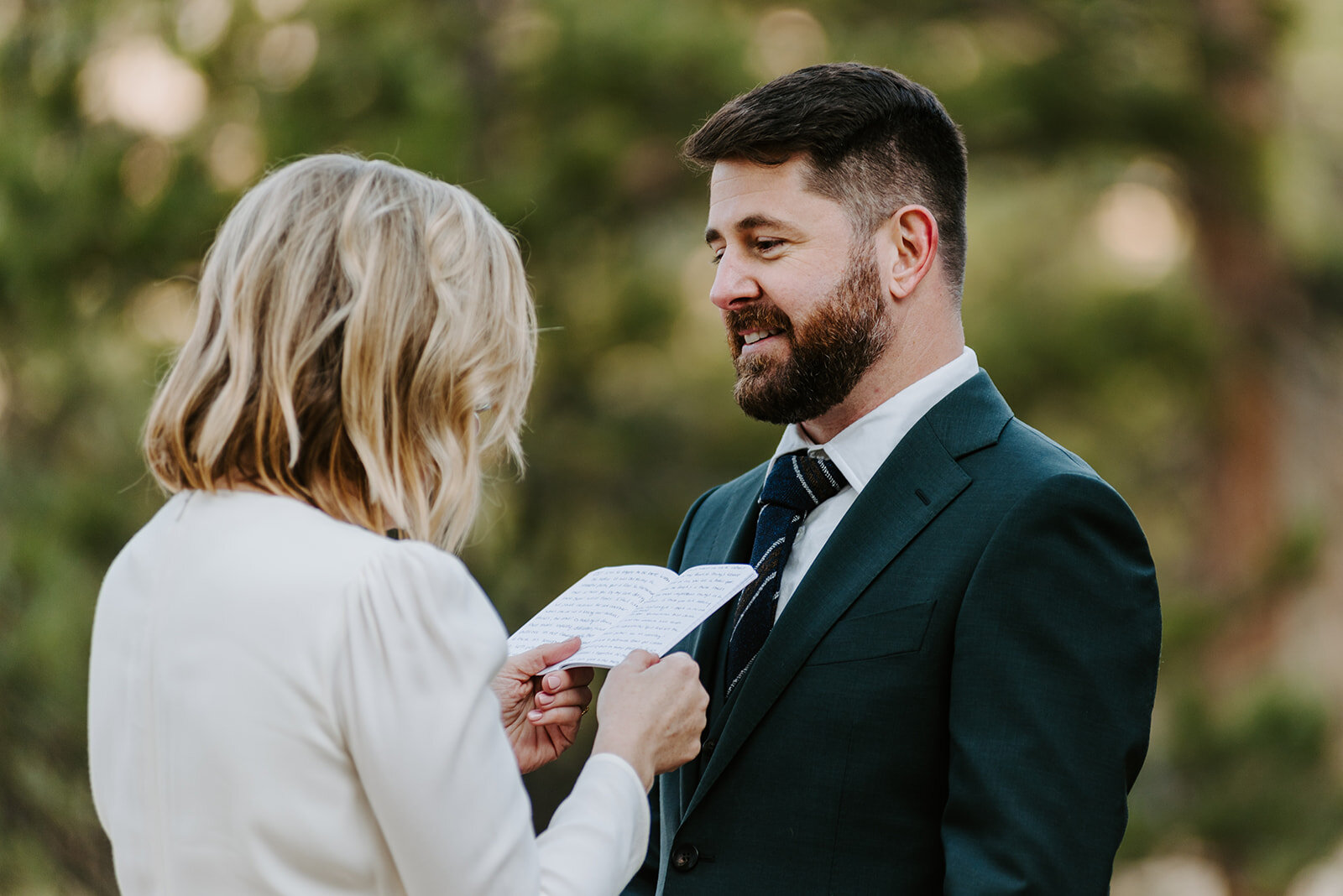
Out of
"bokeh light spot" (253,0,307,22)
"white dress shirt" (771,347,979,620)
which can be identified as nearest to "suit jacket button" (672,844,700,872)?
"white dress shirt" (771,347,979,620)

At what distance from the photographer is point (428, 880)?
1349mm

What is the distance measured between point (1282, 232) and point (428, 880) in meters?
7.05

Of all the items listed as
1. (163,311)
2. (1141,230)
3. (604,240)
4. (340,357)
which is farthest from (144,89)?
(1141,230)

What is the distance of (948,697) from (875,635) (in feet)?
0.44

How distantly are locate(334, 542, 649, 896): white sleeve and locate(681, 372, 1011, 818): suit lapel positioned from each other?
0.53 metres

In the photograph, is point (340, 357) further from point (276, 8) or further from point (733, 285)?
point (276, 8)

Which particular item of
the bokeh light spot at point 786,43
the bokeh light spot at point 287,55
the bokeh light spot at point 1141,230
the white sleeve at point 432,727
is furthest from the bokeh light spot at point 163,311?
the bokeh light spot at point 1141,230

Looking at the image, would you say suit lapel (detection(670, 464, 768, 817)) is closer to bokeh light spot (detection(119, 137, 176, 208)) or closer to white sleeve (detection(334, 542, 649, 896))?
white sleeve (detection(334, 542, 649, 896))

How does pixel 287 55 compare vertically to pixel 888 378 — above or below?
above

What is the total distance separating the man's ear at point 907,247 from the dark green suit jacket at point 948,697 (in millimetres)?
273

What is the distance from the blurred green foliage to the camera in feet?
17.5

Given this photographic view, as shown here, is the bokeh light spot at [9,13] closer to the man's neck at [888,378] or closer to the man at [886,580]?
the man at [886,580]

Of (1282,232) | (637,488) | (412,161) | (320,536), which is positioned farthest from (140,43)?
(1282,232)

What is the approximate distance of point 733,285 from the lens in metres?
2.15
